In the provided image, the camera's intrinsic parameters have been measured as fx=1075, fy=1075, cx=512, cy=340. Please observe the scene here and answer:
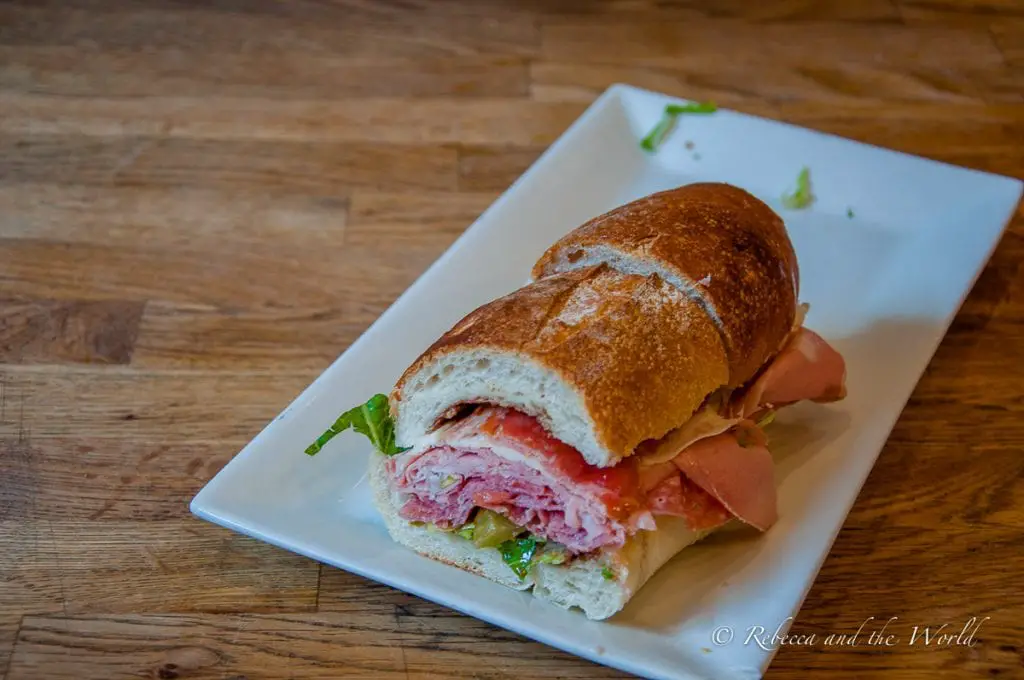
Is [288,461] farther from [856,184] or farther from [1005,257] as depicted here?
[1005,257]

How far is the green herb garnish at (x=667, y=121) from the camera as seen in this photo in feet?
11.8

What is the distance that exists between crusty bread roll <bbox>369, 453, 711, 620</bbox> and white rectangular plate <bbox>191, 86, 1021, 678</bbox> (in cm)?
3

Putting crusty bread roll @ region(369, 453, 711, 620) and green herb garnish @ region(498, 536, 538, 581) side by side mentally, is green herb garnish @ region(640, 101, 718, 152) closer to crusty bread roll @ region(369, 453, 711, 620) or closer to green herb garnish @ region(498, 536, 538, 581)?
Result: crusty bread roll @ region(369, 453, 711, 620)

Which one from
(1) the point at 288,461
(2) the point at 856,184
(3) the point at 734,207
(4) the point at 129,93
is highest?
(3) the point at 734,207

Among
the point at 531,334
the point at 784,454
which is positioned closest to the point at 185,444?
the point at 531,334

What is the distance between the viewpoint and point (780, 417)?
2.65 m

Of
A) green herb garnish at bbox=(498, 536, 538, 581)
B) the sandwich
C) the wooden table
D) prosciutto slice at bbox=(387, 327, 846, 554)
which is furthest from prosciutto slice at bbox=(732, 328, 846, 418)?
green herb garnish at bbox=(498, 536, 538, 581)

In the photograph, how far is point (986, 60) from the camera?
4363mm

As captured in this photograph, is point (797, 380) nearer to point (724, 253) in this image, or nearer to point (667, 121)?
point (724, 253)

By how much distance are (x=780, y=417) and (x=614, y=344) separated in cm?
68

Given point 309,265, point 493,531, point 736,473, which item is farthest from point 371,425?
point 309,265

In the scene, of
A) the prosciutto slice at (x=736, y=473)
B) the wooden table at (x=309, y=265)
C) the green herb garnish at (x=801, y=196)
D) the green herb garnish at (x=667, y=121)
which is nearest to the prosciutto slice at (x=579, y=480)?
the prosciutto slice at (x=736, y=473)

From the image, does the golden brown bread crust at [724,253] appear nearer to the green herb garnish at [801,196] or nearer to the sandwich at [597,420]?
the sandwich at [597,420]

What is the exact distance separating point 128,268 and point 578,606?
1.79 metres
